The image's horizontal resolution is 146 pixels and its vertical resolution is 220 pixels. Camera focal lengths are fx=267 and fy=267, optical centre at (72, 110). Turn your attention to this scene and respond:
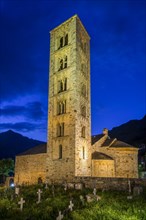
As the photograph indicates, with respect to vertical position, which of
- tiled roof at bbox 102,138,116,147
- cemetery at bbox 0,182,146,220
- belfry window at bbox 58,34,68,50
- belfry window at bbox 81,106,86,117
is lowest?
cemetery at bbox 0,182,146,220

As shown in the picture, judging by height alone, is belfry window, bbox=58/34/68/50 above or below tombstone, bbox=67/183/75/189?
above

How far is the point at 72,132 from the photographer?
40625 mm

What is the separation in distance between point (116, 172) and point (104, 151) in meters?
4.22

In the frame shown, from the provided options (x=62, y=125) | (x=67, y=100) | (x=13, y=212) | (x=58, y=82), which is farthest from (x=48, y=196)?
(x=58, y=82)

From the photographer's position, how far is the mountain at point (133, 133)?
4229 inches

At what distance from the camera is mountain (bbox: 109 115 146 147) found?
107425 mm

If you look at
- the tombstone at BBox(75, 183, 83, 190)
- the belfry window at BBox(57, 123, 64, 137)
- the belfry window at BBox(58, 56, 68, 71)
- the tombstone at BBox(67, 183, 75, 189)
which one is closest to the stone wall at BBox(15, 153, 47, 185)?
the belfry window at BBox(57, 123, 64, 137)

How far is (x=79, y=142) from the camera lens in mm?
41062

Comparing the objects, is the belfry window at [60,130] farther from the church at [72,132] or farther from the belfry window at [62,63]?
the belfry window at [62,63]

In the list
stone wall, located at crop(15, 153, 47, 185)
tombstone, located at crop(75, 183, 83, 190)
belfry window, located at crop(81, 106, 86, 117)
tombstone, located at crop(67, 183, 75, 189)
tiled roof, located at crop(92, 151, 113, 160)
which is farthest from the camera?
stone wall, located at crop(15, 153, 47, 185)

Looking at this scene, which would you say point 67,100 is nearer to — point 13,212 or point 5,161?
point 13,212

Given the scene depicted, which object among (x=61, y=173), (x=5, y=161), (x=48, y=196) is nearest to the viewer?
(x=48, y=196)

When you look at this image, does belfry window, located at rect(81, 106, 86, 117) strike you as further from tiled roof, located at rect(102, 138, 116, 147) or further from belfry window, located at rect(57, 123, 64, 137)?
tiled roof, located at rect(102, 138, 116, 147)

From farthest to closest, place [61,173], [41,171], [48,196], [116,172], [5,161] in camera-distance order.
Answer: [5,161], [41,171], [116,172], [61,173], [48,196]
